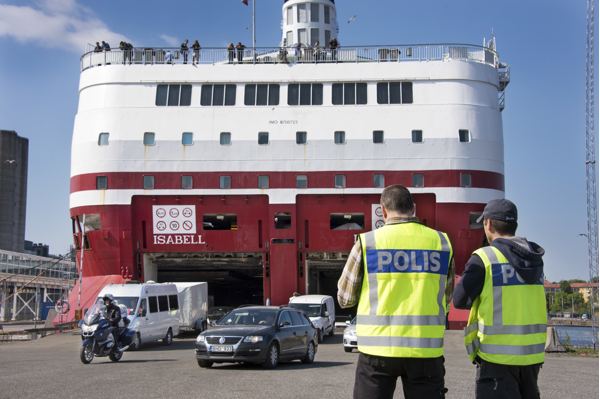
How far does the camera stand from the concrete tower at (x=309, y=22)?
3853 cm

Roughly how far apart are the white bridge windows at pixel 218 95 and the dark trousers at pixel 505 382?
25.9 meters

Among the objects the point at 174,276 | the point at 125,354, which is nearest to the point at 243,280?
the point at 174,276

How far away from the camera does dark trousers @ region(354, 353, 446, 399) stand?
423 cm

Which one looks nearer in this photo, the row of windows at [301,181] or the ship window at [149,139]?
the row of windows at [301,181]

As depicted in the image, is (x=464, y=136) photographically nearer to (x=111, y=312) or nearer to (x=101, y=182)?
(x=101, y=182)

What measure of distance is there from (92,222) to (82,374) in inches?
770

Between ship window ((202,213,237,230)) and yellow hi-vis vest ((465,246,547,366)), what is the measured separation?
24602 mm

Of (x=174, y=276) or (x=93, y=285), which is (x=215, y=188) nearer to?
(x=93, y=285)

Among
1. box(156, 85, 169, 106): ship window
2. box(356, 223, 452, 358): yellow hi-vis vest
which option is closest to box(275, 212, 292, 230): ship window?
box(156, 85, 169, 106): ship window

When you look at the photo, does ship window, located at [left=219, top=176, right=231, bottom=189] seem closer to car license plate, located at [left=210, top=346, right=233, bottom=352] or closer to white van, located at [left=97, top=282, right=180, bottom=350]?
white van, located at [left=97, top=282, right=180, bottom=350]

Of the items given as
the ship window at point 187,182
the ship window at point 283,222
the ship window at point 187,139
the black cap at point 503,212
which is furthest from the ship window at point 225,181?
the black cap at point 503,212

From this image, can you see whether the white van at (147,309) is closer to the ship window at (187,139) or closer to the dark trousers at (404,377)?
the ship window at (187,139)

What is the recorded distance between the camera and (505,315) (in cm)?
457

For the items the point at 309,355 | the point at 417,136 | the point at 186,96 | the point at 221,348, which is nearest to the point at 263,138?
the point at 186,96
